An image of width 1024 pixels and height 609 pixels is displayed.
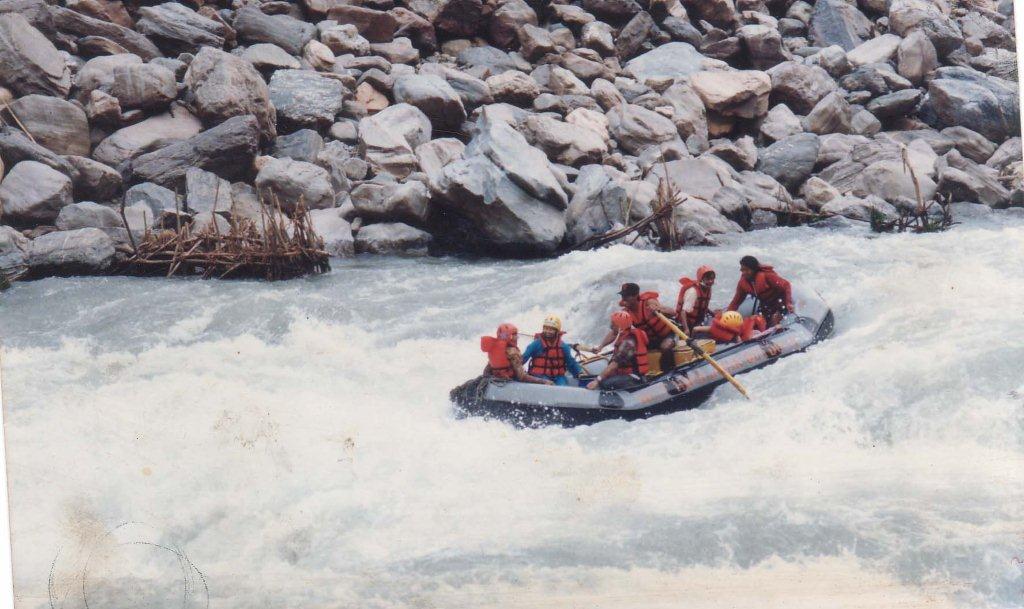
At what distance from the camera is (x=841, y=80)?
957 cm

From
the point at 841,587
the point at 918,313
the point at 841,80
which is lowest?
the point at 841,587

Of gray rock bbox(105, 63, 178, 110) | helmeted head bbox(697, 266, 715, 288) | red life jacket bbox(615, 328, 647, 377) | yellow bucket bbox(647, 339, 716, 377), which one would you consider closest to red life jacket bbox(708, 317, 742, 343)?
yellow bucket bbox(647, 339, 716, 377)

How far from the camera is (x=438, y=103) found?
10.3 m

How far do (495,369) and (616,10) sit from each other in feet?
32.4

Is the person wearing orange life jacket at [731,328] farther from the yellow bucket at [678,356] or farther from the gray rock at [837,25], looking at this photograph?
the gray rock at [837,25]

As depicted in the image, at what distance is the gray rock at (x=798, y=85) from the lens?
33.3 ft

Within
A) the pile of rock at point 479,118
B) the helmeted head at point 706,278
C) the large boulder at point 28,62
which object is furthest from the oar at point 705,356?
the large boulder at point 28,62

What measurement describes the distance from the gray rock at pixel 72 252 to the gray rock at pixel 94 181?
27.9 inches

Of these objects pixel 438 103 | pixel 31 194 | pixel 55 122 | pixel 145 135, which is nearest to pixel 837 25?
pixel 438 103

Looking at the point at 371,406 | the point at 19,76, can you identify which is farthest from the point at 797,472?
the point at 19,76

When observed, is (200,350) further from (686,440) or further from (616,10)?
(616,10)

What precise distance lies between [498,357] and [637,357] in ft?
2.61

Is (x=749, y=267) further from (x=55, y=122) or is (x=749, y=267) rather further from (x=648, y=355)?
(x=55, y=122)

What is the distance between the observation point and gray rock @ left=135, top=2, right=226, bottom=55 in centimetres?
917
